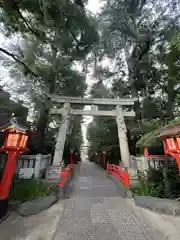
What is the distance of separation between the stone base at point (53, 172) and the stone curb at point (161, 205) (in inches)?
180

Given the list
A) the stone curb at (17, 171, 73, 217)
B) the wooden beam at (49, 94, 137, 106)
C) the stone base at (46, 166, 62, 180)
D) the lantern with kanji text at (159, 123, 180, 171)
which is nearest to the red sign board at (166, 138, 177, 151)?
the lantern with kanji text at (159, 123, 180, 171)

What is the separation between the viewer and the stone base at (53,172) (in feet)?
23.9

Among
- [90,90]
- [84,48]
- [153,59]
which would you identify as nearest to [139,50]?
[153,59]

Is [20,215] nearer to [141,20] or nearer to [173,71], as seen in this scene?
[173,71]

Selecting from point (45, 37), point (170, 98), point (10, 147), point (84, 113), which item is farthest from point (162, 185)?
point (45, 37)

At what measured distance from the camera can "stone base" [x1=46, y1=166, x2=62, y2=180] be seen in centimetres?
727

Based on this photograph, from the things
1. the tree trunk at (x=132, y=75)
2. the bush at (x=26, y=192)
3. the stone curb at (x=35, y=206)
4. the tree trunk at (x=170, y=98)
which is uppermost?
the tree trunk at (x=132, y=75)

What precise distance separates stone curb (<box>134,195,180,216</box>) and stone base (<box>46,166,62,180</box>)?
458 centimetres

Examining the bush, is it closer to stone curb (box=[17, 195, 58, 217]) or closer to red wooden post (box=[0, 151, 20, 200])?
stone curb (box=[17, 195, 58, 217])

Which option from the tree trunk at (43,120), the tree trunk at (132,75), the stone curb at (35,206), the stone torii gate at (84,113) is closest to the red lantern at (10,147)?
the stone curb at (35,206)

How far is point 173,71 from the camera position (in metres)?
7.26

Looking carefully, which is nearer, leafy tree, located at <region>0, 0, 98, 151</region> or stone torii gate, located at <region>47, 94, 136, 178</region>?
leafy tree, located at <region>0, 0, 98, 151</region>

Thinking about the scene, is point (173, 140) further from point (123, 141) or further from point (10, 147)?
point (123, 141)

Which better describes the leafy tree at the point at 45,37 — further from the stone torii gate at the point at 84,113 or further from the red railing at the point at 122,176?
the red railing at the point at 122,176
